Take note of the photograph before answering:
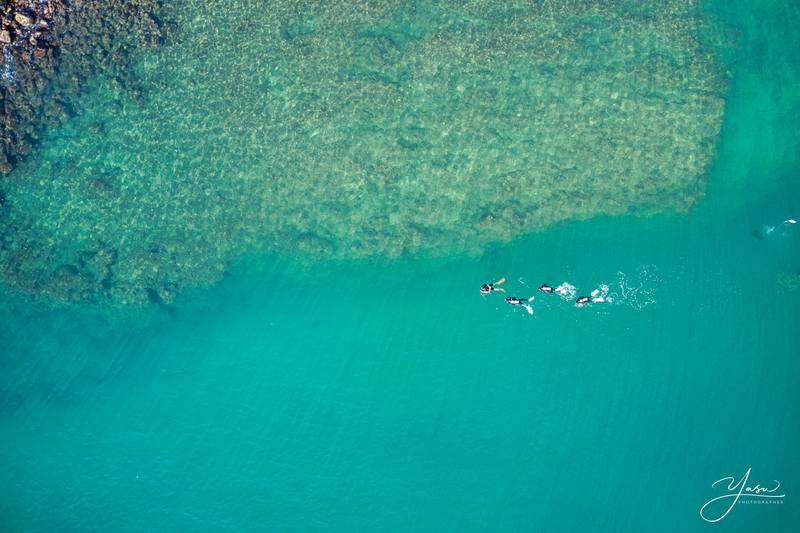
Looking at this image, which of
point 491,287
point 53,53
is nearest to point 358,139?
point 491,287

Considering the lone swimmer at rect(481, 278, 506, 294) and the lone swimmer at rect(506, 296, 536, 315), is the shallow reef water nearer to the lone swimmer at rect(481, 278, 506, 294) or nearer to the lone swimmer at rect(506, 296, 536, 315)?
the lone swimmer at rect(481, 278, 506, 294)

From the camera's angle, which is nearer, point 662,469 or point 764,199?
point 662,469

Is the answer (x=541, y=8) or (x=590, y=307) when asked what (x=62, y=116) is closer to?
(x=541, y=8)

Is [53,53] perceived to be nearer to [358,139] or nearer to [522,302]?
[358,139]

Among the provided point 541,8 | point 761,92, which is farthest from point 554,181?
point 761,92

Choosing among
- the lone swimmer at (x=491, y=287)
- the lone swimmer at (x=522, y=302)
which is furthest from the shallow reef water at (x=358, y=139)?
the lone swimmer at (x=522, y=302)

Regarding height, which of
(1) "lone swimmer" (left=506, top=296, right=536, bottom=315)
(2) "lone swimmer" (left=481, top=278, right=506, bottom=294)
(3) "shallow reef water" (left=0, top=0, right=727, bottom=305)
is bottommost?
(1) "lone swimmer" (left=506, top=296, right=536, bottom=315)

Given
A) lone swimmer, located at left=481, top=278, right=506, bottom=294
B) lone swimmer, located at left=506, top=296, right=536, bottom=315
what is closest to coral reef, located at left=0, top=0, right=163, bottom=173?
lone swimmer, located at left=481, top=278, right=506, bottom=294
